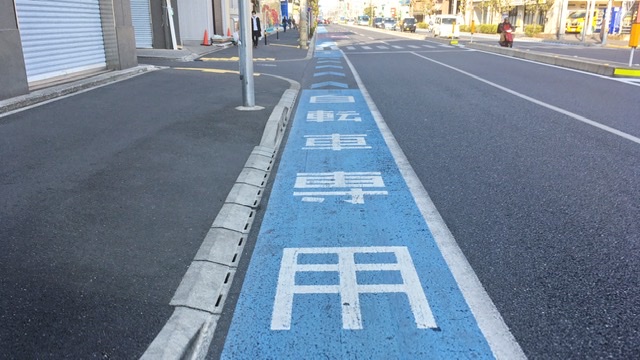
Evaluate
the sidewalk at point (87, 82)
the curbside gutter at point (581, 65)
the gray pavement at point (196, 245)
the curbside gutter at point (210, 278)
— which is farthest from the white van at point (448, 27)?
the curbside gutter at point (210, 278)

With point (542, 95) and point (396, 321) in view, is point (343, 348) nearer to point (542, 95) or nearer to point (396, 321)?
point (396, 321)

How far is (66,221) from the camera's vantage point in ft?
14.5

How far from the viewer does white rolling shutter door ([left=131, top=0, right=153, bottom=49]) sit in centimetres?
2155

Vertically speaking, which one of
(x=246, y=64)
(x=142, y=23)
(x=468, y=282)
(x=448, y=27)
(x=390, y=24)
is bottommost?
(x=468, y=282)

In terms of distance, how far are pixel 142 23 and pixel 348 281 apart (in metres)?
21.2

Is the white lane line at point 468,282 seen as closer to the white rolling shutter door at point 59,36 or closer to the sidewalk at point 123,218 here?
the sidewalk at point 123,218

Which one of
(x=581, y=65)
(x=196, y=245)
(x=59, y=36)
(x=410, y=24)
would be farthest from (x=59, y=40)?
(x=410, y=24)

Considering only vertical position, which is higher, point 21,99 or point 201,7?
point 201,7

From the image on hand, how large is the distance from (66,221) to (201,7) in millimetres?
27773

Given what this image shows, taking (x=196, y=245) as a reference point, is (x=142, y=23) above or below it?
above

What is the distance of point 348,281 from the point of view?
3654mm

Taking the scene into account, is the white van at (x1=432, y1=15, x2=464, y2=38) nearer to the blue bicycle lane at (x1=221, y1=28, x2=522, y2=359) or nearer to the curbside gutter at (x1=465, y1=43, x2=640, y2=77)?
the curbside gutter at (x1=465, y1=43, x2=640, y2=77)

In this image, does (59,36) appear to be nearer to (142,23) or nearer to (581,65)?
(142,23)

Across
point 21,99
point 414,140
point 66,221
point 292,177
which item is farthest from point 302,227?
point 21,99
